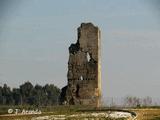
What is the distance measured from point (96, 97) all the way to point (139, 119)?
15.9 m

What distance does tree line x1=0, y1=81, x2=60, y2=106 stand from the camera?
8238 cm

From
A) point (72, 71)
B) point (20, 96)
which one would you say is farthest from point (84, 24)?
point (20, 96)

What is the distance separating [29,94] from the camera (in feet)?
276

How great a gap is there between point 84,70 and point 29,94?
40.3m

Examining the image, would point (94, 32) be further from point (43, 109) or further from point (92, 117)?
point (92, 117)

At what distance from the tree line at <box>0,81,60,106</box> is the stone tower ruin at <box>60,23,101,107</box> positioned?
36.8 m

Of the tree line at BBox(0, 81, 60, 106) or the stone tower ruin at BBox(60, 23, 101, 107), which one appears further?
the tree line at BBox(0, 81, 60, 106)

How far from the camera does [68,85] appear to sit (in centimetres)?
4475

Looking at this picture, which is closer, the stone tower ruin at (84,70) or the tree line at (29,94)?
the stone tower ruin at (84,70)

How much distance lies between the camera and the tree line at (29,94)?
82375 mm

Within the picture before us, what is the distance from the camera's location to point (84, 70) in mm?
44875

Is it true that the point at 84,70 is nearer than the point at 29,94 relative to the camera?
Yes

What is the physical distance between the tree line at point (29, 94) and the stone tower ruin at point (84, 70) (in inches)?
1447

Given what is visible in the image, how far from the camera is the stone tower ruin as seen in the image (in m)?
44.2
